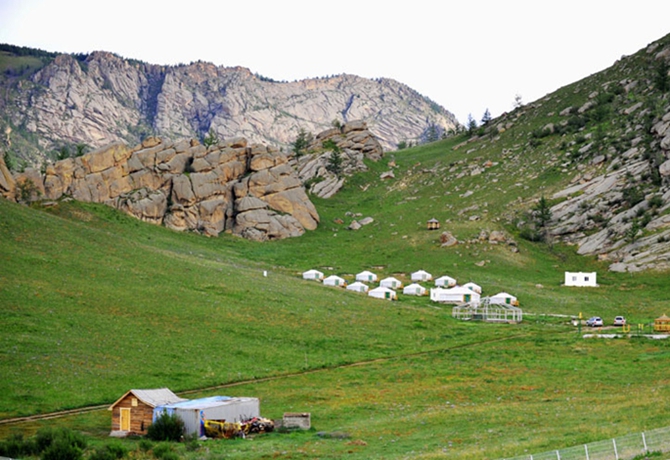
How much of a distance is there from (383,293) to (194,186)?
50.0m

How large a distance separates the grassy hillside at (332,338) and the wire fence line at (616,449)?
2.72m

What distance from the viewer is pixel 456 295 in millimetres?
103688

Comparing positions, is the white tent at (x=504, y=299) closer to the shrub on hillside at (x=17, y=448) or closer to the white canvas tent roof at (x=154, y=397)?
the white canvas tent roof at (x=154, y=397)

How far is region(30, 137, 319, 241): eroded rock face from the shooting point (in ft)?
427

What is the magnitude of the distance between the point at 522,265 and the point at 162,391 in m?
85.9

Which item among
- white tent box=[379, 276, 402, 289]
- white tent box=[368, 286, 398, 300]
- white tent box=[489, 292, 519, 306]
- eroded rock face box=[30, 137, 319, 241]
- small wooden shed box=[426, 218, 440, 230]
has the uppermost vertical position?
eroded rock face box=[30, 137, 319, 241]

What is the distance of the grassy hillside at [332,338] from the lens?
3981 centimetres

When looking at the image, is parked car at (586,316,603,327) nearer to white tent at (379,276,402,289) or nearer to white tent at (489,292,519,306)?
white tent at (489,292,519,306)

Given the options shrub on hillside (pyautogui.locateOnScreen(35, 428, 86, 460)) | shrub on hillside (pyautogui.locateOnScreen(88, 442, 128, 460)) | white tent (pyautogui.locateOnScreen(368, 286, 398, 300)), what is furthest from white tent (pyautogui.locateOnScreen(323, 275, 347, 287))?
shrub on hillside (pyautogui.locateOnScreen(88, 442, 128, 460))

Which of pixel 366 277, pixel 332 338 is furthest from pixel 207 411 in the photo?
pixel 366 277

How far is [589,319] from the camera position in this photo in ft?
281

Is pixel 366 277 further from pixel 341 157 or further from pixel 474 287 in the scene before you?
pixel 341 157

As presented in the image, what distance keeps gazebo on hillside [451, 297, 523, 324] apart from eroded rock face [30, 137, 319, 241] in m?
50.5

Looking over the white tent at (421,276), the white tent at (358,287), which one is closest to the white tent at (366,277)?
the white tent at (358,287)
